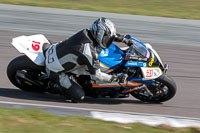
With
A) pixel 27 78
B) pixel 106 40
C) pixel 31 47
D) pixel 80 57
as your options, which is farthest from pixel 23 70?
pixel 106 40

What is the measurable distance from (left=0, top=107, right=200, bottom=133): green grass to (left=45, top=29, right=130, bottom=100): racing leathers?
1147 mm

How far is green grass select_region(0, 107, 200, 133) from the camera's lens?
5.24 m

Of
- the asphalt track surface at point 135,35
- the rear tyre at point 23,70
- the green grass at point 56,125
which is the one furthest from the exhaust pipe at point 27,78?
the green grass at point 56,125

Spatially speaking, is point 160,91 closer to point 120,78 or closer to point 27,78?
point 120,78

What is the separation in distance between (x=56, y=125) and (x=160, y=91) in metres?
2.60

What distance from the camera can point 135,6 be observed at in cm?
1795

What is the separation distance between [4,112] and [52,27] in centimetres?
825

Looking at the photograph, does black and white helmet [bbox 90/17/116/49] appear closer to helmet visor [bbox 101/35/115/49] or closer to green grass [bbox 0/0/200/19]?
helmet visor [bbox 101/35/115/49]

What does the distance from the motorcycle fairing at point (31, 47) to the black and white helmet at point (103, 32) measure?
3.70 ft

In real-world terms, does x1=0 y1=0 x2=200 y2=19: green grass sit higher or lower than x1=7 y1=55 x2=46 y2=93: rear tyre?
higher

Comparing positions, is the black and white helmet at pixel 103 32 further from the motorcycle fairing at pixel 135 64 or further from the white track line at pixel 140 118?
the white track line at pixel 140 118

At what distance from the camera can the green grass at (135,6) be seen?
16.8 meters

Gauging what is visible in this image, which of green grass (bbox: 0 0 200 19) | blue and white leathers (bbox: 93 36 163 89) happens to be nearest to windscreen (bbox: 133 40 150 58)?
blue and white leathers (bbox: 93 36 163 89)

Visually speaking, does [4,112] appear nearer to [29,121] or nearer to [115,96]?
[29,121]
